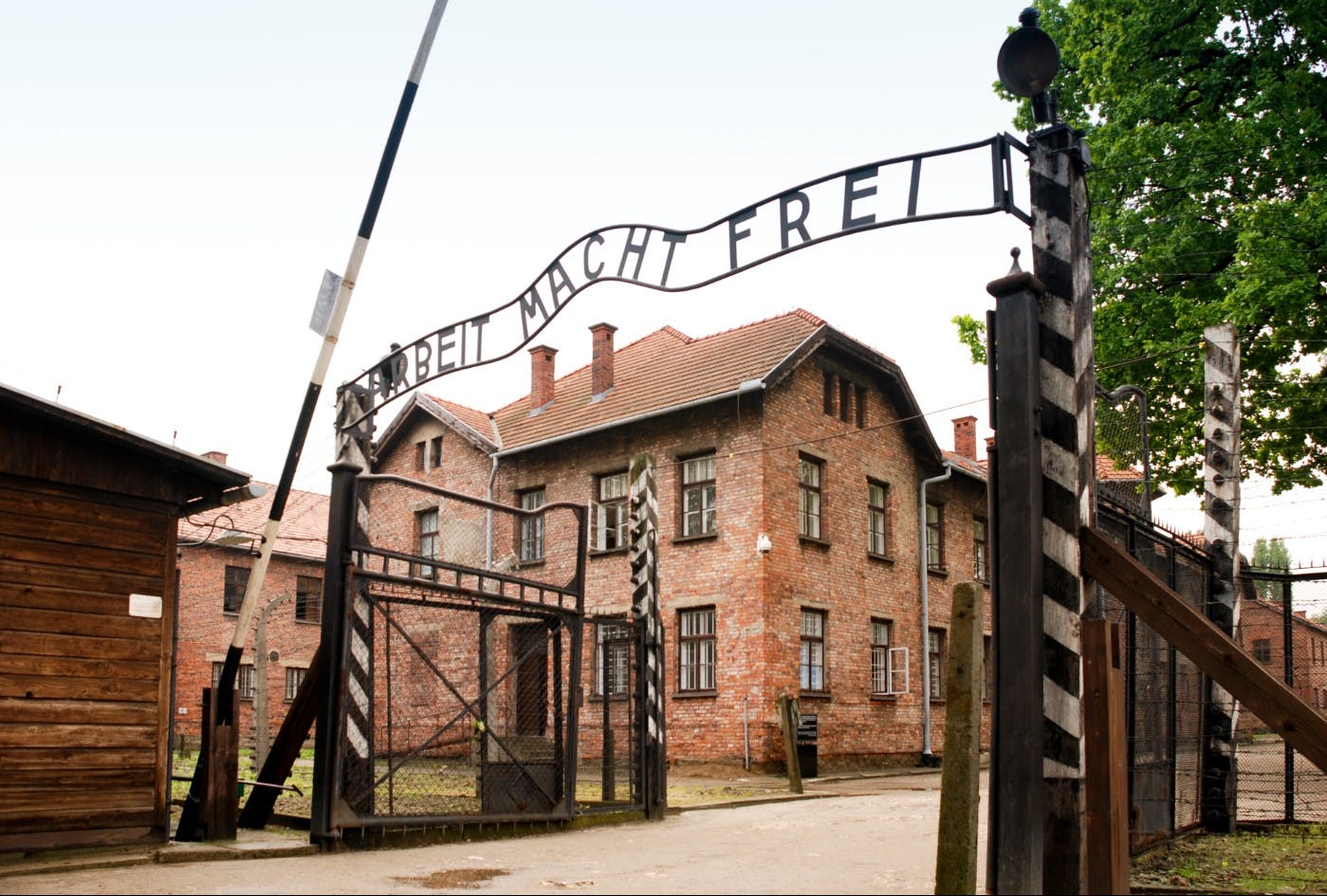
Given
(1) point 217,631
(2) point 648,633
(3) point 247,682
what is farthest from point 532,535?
(2) point 648,633

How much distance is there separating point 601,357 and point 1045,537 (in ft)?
72.1

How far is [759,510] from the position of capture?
2328 centimetres

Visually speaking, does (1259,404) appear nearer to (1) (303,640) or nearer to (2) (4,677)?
(2) (4,677)

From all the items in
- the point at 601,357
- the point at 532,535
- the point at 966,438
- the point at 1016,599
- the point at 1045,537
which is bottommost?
the point at 1016,599

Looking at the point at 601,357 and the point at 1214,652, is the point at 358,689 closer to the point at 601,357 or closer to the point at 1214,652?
the point at 1214,652

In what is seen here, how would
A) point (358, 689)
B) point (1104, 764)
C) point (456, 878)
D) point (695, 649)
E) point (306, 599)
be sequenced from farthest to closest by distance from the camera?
1. point (306, 599)
2. point (695, 649)
3. point (358, 689)
4. point (456, 878)
5. point (1104, 764)

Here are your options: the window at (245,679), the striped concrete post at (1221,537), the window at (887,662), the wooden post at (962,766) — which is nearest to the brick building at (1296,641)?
the striped concrete post at (1221,537)

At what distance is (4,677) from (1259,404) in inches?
781

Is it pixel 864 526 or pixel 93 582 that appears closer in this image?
pixel 93 582

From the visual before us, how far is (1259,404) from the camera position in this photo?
2159 centimetres

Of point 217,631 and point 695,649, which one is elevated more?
point 695,649

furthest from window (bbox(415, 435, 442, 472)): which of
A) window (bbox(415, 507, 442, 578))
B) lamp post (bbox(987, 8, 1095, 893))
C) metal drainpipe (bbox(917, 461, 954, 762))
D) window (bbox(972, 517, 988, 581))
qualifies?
lamp post (bbox(987, 8, 1095, 893))

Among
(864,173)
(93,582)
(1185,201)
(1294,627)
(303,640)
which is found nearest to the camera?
(864,173)

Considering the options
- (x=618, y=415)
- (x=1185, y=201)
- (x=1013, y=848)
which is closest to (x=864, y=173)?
(x=1013, y=848)
